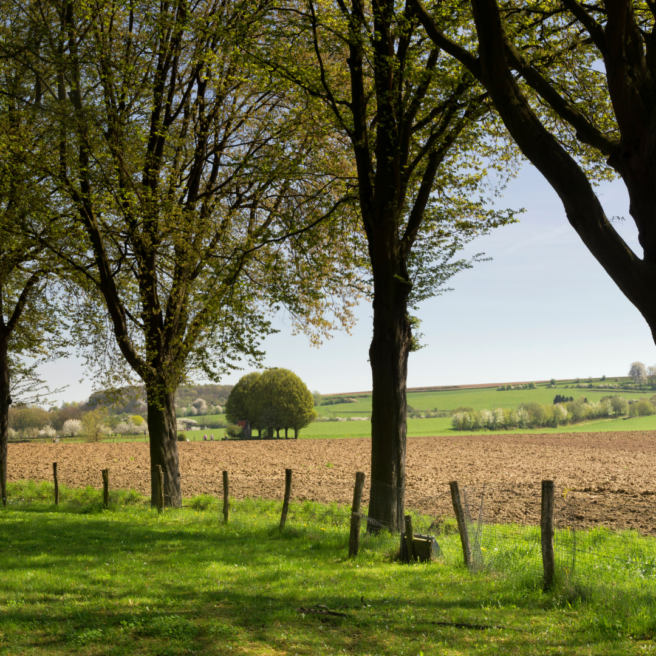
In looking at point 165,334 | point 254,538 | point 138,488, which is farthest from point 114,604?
point 138,488

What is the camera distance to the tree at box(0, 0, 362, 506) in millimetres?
14719

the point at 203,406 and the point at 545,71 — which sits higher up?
the point at 545,71

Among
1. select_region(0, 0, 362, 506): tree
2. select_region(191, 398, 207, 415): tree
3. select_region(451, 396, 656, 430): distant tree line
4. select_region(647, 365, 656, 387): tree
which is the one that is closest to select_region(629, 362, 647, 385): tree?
select_region(647, 365, 656, 387): tree

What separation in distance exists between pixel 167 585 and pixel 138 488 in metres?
17.0

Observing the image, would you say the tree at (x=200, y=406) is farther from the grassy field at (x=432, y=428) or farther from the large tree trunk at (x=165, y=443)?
the large tree trunk at (x=165, y=443)

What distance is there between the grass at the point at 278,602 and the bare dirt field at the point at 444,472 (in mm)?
3869

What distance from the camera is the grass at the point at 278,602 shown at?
18.6ft

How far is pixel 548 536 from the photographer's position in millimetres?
7754

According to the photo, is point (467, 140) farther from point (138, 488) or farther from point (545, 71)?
point (138, 488)

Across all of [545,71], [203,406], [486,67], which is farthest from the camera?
[203,406]

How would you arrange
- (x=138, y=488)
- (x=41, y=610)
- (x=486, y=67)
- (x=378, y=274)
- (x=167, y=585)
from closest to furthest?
(x=41, y=610) < (x=486, y=67) < (x=167, y=585) < (x=378, y=274) < (x=138, y=488)

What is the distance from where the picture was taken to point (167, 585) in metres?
8.09

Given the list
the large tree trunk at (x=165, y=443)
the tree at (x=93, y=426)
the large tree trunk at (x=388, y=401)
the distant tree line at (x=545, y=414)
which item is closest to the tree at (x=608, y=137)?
the large tree trunk at (x=388, y=401)

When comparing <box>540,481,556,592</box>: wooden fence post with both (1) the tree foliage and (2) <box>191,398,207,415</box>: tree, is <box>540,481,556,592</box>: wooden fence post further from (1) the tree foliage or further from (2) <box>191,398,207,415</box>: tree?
(2) <box>191,398,207,415</box>: tree
